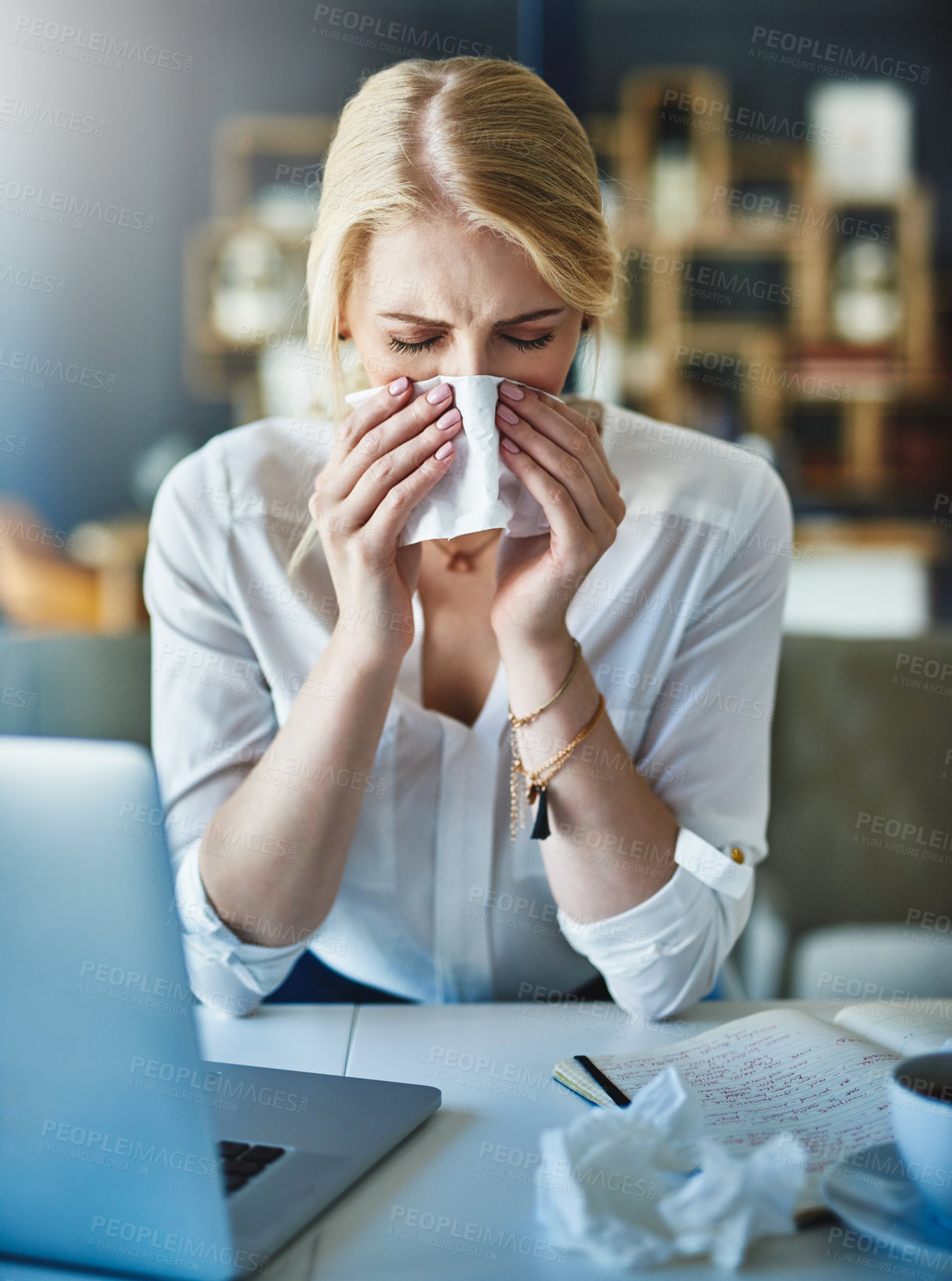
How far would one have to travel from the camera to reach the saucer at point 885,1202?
22.6 inches

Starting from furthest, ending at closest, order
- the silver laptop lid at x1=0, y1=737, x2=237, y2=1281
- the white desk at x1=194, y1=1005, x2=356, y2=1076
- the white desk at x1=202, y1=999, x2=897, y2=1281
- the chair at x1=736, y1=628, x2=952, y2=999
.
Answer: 1. the chair at x1=736, y1=628, x2=952, y2=999
2. the white desk at x1=194, y1=1005, x2=356, y2=1076
3. the white desk at x1=202, y1=999, x2=897, y2=1281
4. the silver laptop lid at x1=0, y1=737, x2=237, y2=1281

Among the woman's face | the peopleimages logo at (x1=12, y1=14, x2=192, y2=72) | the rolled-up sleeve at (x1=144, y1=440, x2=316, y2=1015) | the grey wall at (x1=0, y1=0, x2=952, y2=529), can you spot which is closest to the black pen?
the rolled-up sleeve at (x1=144, y1=440, x2=316, y2=1015)

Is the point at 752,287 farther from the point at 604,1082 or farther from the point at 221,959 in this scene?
the point at 604,1082

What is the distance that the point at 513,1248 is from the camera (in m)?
0.61

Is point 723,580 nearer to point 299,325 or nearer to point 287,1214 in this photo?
point 287,1214

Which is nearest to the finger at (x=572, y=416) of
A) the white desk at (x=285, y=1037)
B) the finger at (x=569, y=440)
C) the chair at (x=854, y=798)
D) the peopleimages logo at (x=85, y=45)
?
the finger at (x=569, y=440)

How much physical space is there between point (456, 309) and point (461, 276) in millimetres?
28

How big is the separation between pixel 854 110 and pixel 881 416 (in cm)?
120

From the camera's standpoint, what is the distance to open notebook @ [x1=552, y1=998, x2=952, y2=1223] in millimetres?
719

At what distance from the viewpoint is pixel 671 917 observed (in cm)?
106

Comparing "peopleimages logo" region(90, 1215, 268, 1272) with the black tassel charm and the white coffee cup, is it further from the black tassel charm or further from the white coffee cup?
the black tassel charm

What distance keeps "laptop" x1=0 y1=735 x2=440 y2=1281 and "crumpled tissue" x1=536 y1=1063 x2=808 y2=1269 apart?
0.46 ft

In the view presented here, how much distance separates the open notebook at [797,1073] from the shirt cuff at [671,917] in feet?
0.44

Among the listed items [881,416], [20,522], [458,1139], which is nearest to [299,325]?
[20,522]
